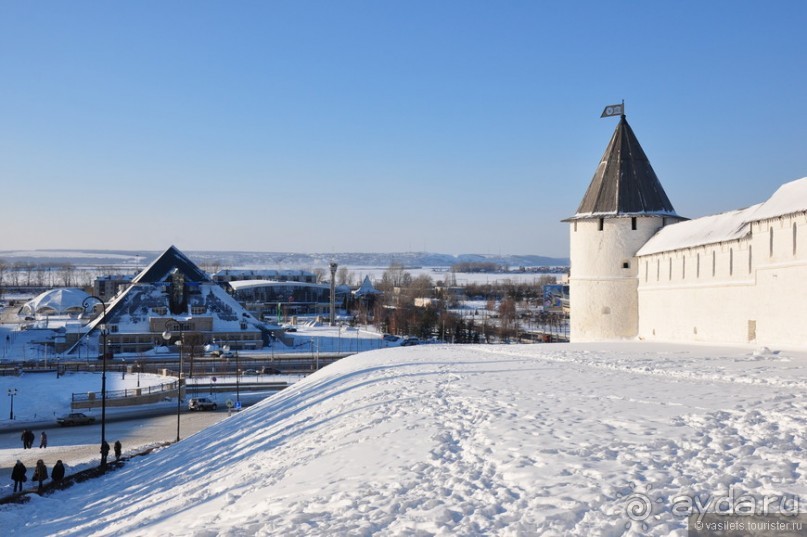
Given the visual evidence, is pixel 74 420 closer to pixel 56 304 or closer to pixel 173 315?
pixel 173 315

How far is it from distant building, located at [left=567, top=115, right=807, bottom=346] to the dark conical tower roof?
1.6 inches

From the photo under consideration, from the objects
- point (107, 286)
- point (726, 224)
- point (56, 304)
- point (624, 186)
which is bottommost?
point (56, 304)

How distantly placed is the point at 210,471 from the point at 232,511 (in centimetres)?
425

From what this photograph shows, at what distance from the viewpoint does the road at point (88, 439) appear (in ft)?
59.6

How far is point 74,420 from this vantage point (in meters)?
25.4

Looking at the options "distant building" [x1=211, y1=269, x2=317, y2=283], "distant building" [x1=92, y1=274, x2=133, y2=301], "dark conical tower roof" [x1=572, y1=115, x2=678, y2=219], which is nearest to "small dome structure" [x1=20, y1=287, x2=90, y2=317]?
"distant building" [x1=92, y1=274, x2=133, y2=301]

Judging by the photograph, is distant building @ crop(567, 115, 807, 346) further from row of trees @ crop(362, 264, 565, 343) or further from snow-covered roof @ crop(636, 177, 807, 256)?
row of trees @ crop(362, 264, 565, 343)

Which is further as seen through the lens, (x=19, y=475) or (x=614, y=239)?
(x=614, y=239)

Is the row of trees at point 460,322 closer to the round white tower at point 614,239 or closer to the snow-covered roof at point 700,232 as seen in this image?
the round white tower at point 614,239

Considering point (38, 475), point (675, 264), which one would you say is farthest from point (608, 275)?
point (38, 475)

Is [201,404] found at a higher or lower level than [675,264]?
lower

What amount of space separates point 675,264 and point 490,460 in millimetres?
15376

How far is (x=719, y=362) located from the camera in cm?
1321

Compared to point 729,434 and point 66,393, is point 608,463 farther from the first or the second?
point 66,393
